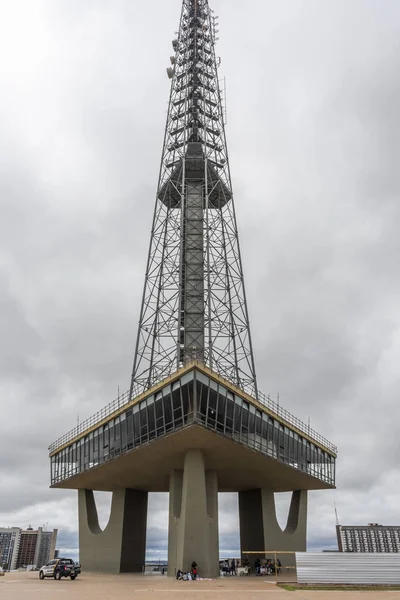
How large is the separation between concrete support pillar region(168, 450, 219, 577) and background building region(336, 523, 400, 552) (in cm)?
16892

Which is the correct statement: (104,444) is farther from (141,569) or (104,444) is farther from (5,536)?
(5,536)

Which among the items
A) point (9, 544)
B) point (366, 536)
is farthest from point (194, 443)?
point (9, 544)

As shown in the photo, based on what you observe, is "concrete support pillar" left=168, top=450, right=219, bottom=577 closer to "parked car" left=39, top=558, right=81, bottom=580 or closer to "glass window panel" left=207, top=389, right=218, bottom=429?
"glass window panel" left=207, top=389, right=218, bottom=429

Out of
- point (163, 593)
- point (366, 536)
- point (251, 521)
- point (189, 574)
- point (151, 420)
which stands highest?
point (151, 420)

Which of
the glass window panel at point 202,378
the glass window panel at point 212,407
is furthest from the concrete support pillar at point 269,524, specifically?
the glass window panel at point 202,378

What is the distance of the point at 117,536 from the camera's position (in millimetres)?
52562

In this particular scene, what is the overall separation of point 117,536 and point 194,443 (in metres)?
20.3

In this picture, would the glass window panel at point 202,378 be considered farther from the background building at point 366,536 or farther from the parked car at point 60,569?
the background building at point 366,536

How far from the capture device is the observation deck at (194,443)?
1535 inches

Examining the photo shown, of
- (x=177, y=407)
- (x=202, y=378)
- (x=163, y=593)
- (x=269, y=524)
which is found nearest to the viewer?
(x=163, y=593)

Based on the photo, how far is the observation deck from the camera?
39000 mm

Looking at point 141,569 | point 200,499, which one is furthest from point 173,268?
point 141,569

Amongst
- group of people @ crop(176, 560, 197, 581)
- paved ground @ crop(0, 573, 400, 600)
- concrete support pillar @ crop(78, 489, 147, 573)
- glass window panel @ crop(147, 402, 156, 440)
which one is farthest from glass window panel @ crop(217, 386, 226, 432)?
concrete support pillar @ crop(78, 489, 147, 573)

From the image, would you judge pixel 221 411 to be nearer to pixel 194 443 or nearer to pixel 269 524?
pixel 194 443
